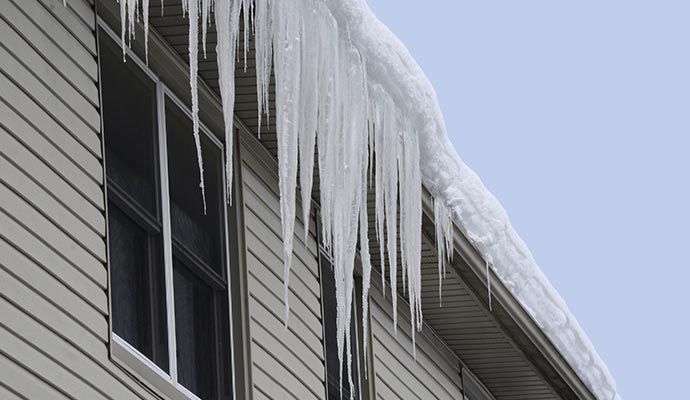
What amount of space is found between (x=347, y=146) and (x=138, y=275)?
1176mm

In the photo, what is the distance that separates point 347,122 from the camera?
7285 mm

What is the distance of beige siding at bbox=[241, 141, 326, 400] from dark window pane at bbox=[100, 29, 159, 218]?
99 centimetres

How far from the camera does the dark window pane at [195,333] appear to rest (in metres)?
7.35

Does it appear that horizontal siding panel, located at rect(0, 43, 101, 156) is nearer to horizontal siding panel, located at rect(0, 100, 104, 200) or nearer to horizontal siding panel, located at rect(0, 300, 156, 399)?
horizontal siding panel, located at rect(0, 100, 104, 200)

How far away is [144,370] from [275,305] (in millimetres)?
1733

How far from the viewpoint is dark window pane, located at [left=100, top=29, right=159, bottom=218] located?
705cm

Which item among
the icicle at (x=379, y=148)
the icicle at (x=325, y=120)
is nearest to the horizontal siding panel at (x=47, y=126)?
the icicle at (x=325, y=120)

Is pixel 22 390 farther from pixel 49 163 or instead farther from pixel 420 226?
pixel 420 226

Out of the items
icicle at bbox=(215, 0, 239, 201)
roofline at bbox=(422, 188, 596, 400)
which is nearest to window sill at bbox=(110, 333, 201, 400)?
icicle at bbox=(215, 0, 239, 201)

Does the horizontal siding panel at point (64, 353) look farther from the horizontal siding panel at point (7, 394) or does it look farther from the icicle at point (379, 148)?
the icicle at point (379, 148)

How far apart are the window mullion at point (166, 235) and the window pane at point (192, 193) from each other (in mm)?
143

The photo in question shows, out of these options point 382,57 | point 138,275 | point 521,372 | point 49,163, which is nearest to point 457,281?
point 521,372

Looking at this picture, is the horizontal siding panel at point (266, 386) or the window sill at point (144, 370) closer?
the window sill at point (144, 370)

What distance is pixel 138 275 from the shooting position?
276 inches
